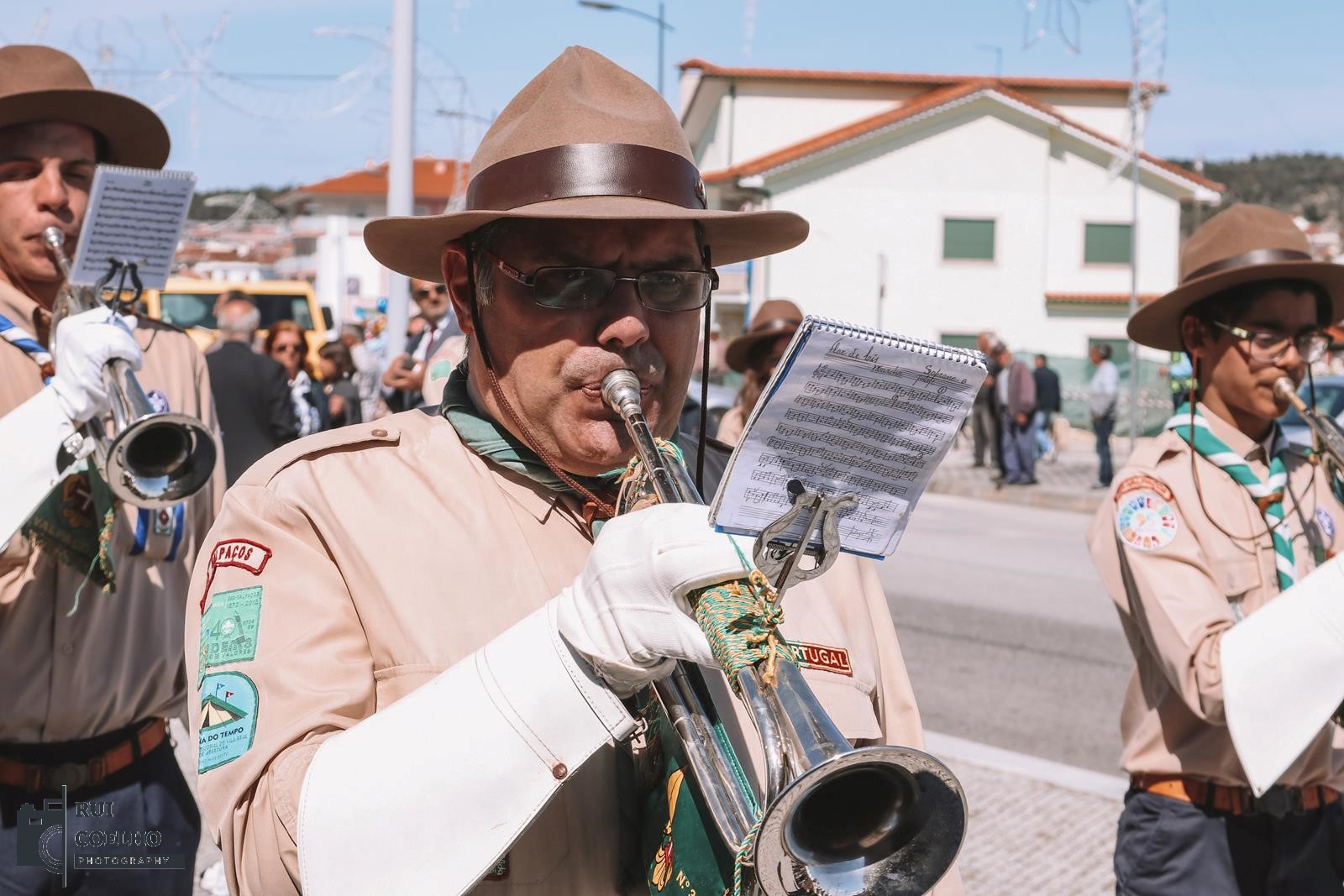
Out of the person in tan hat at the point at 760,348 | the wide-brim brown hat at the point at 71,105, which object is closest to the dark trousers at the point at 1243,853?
the wide-brim brown hat at the point at 71,105

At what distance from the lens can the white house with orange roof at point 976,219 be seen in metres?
37.6

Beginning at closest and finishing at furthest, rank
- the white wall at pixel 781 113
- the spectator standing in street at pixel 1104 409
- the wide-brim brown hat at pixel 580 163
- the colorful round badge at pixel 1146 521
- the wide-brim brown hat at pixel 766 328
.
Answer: the wide-brim brown hat at pixel 580 163 < the colorful round badge at pixel 1146 521 < the wide-brim brown hat at pixel 766 328 < the spectator standing in street at pixel 1104 409 < the white wall at pixel 781 113

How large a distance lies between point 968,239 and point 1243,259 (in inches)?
1410

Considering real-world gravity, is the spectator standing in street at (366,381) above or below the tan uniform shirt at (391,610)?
below

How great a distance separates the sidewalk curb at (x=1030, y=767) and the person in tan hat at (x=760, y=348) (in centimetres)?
182

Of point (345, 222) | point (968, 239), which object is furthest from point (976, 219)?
point (345, 222)

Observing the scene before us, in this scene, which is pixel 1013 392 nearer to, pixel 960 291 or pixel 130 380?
pixel 130 380

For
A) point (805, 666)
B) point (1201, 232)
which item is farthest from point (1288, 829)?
point (805, 666)

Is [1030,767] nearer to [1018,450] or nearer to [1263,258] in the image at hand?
[1263,258]

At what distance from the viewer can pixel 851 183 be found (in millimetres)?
38094

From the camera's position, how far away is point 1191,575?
3141 millimetres

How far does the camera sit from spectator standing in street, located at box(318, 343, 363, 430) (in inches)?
485

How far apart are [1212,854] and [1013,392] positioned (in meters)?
16.3

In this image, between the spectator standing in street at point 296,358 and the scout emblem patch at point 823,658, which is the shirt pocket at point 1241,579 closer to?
the scout emblem patch at point 823,658
